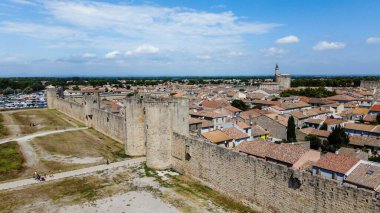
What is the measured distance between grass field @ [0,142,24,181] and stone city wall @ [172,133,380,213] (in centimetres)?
1256

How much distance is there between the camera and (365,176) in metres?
20.5

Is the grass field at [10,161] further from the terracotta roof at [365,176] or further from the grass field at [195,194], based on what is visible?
the terracotta roof at [365,176]

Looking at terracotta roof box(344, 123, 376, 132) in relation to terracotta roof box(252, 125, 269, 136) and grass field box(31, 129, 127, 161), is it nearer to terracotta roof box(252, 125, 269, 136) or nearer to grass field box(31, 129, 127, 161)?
terracotta roof box(252, 125, 269, 136)

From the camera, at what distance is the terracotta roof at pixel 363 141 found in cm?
3788

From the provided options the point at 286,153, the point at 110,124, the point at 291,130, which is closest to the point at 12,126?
the point at 110,124

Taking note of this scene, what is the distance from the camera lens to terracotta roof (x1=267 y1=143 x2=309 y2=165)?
75.7 ft

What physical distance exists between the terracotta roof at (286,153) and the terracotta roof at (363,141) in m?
18.9

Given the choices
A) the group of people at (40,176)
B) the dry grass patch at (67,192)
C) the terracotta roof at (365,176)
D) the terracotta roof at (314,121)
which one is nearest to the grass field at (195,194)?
the dry grass patch at (67,192)

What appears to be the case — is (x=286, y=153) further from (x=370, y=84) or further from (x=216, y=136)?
(x=370, y=84)

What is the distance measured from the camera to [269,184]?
1692 cm

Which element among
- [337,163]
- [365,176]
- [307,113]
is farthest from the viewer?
[307,113]

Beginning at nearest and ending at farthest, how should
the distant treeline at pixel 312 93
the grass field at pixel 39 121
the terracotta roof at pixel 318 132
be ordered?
the terracotta roof at pixel 318 132 < the grass field at pixel 39 121 < the distant treeline at pixel 312 93

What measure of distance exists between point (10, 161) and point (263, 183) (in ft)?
70.4

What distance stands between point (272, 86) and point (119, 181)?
12351 centimetres
